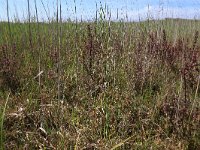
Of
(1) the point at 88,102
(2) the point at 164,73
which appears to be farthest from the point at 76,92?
(2) the point at 164,73

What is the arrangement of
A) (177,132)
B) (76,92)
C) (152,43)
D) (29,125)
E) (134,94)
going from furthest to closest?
(152,43) → (76,92) → (134,94) → (29,125) → (177,132)

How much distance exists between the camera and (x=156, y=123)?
274 centimetres

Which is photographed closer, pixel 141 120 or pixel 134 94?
pixel 141 120

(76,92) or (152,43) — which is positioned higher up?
(152,43)

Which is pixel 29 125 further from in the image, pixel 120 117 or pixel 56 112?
pixel 120 117

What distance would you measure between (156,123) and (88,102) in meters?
0.63

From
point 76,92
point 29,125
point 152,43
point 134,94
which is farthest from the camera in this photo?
point 152,43

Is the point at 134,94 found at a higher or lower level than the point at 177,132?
higher

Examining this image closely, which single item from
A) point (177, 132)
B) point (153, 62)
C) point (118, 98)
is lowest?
point (177, 132)

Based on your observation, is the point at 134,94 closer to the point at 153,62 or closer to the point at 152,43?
the point at 153,62

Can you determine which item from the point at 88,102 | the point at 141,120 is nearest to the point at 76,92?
the point at 88,102

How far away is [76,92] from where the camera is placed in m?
3.22

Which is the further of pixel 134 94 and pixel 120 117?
pixel 134 94

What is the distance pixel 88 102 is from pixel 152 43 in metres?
1.52
